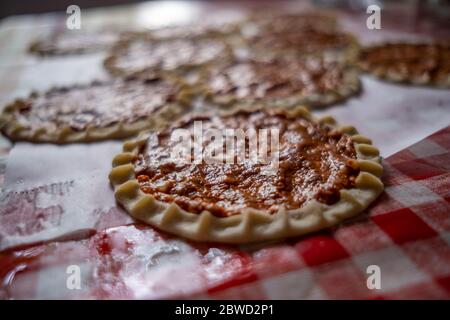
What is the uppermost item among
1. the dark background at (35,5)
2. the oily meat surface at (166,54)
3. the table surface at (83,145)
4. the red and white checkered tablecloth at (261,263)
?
the dark background at (35,5)

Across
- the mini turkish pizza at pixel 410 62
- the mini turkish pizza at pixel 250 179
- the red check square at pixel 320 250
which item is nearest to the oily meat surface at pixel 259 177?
the mini turkish pizza at pixel 250 179

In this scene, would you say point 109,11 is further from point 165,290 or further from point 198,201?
point 165,290

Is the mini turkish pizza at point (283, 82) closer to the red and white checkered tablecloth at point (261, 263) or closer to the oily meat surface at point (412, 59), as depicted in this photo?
the oily meat surface at point (412, 59)

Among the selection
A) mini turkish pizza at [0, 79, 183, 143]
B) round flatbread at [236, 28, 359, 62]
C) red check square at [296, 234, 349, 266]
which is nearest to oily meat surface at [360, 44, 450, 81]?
round flatbread at [236, 28, 359, 62]

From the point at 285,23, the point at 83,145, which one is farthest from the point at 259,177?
the point at 285,23

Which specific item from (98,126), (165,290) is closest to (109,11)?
(98,126)

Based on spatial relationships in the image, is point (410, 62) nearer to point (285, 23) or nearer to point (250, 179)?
point (285, 23)
